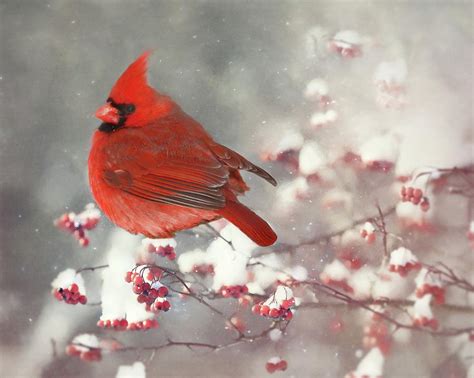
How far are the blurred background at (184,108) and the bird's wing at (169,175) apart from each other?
0.09m

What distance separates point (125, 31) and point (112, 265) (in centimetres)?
66

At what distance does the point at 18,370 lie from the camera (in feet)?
6.14

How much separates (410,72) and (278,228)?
0.59 m

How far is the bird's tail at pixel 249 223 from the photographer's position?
1.81 metres

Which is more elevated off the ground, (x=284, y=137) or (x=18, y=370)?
(x=284, y=137)

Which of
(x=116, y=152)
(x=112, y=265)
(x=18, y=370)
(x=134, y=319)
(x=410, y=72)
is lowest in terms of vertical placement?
(x=18, y=370)

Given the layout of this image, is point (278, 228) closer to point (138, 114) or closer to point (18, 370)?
point (138, 114)

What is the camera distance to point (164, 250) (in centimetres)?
184

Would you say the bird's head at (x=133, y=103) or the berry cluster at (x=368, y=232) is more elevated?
the bird's head at (x=133, y=103)

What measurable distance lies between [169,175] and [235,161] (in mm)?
189

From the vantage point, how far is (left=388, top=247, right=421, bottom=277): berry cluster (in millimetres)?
1883

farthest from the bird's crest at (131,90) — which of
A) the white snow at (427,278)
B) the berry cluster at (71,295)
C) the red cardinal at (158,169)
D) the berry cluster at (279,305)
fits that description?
the white snow at (427,278)

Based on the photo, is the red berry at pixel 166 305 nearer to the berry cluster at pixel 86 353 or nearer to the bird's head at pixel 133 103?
the berry cluster at pixel 86 353

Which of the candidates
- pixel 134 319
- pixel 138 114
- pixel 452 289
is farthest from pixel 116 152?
pixel 452 289
